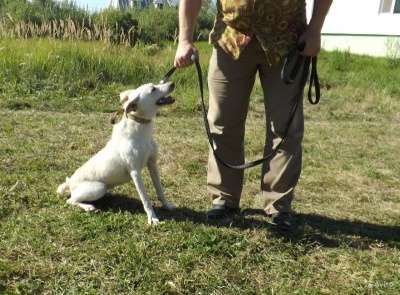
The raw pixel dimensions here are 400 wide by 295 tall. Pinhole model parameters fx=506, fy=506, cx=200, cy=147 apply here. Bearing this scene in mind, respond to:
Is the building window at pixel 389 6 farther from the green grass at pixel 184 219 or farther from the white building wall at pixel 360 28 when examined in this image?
the green grass at pixel 184 219

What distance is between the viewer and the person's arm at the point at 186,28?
10.1ft

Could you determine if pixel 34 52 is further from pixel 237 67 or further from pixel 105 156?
pixel 237 67

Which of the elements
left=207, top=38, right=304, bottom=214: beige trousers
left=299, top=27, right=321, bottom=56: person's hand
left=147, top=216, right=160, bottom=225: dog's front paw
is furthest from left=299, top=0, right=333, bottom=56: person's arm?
left=147, top=216, right=160, bottom=225: dog's front paw

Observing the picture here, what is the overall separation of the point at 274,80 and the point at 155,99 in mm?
768

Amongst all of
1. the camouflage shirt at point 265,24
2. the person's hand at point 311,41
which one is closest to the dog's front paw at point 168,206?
the camouflage shirt at point 265,24

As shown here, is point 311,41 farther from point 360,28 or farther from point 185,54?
point 360,28

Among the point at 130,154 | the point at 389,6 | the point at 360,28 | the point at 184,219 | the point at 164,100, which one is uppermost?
the point at 389,6

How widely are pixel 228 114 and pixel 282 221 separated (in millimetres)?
772

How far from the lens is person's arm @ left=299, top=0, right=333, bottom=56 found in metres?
2.93

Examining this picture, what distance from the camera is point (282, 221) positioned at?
3260mm

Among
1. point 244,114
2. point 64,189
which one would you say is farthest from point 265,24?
point 64,189

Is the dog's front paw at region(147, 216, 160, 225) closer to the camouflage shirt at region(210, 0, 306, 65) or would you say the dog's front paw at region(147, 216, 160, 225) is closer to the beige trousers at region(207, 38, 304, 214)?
the beige trousers at region(207, 38, 304, 214)

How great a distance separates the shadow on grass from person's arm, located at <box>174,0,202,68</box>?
3.56 ft

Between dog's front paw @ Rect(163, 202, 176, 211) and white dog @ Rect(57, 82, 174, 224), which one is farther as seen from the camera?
dog's front paw @ Rect(163, 202, 176, 211)
